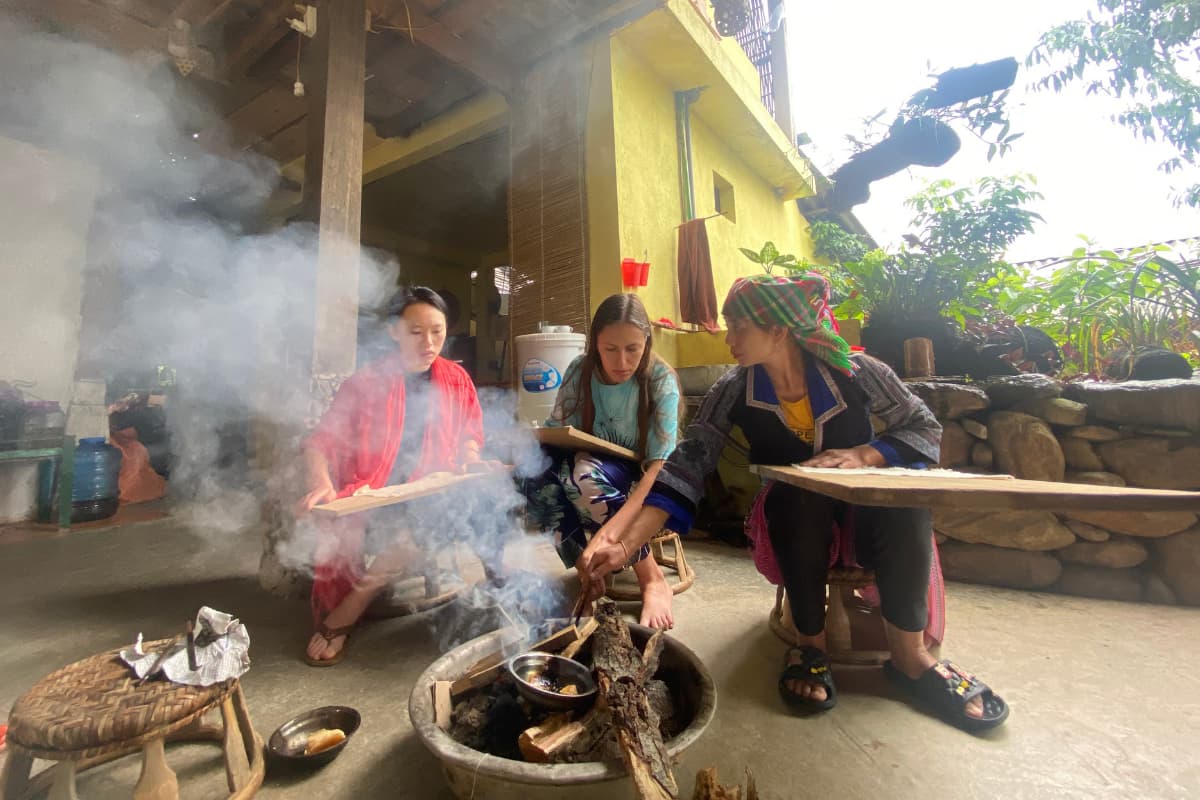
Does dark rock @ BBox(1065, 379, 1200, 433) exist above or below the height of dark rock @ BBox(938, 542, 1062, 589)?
above

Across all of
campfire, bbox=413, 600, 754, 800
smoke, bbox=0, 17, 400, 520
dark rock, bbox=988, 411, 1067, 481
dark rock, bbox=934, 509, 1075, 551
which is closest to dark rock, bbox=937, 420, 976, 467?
dark rock, bbox=988, 411, 1067, 481

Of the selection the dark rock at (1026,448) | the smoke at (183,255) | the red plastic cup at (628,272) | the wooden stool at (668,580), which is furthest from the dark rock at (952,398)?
the smoke at (183,255)

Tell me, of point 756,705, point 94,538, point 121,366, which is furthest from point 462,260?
point 756,705

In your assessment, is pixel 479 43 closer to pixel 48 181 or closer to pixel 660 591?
pixel 48 181

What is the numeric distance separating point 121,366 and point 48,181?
5.84 ft

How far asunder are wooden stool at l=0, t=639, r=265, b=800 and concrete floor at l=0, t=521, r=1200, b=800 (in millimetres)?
244

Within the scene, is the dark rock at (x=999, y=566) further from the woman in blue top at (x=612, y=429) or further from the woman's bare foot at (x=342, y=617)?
the woman's bare foot at (x=342, y=617)

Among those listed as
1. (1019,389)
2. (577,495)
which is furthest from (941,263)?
(577,495)

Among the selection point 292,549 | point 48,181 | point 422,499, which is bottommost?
point 292,549

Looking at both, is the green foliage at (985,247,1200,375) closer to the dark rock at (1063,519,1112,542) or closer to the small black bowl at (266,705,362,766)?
the dark rock at (1063,519,1112,542)

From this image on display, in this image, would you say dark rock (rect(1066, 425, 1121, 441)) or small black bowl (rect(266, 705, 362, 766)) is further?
dark rock (rect(1066, 425, 1121, 441))

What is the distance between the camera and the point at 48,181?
15.0 feet

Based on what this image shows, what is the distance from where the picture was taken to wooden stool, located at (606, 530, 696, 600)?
2621 millimetres

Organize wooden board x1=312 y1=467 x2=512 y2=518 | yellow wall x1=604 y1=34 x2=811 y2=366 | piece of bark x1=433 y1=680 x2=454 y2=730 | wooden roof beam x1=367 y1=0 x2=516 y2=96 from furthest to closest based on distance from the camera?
yellow wall x1=604 y1=34 x2=811 y2=366
wooden roof beam x1=367 y1=0 x2=516 y2=96
wooden board x1=312 y1=467 x2=512 y2=518
piece of bark x1=433 y1=680 x2=454 y2=730
